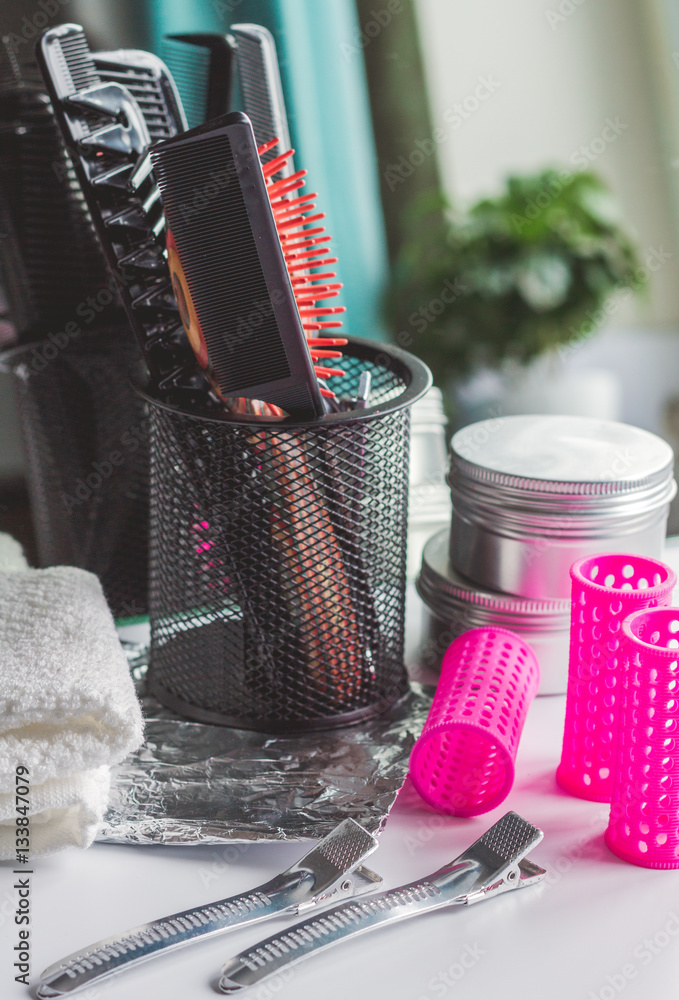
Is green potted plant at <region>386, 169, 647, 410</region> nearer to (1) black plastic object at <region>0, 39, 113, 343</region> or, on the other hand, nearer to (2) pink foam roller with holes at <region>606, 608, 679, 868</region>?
(1) black plastic object at <region>0, 39, 113, 343</region>

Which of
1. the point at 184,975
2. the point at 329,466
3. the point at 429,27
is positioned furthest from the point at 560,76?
the point at 184,975

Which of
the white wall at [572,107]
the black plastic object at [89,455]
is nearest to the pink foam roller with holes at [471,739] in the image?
the black plastic object at [89,455]

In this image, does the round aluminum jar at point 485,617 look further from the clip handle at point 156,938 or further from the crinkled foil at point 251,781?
the clip handle at point 156,938

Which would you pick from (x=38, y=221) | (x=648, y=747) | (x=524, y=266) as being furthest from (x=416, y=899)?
(x=524, y=266)

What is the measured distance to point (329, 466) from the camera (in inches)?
18.1

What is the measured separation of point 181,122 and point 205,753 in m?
0.34

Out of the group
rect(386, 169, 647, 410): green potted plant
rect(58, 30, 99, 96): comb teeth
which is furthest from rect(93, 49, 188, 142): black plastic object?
rect(386, 169, 647, 410): green potted plant

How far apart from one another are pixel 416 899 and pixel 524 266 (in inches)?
42.0

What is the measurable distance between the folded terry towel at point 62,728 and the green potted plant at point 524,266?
94 centimetres

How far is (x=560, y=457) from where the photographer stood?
532 mm

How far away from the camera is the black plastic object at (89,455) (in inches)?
22.9

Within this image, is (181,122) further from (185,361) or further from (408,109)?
(408,109)

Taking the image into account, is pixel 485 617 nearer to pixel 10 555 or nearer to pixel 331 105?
pixel 10 555

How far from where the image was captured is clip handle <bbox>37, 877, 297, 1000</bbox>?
0.34 metres
